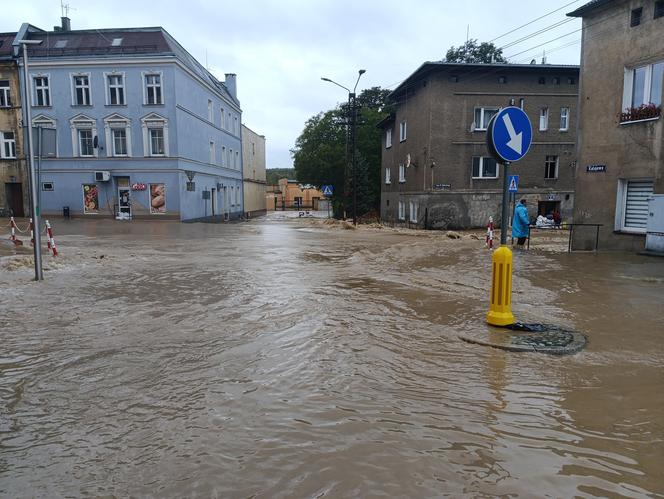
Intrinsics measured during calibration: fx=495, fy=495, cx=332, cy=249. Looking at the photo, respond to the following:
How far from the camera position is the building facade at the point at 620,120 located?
13.7 metres

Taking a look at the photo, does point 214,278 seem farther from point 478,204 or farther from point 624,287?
point 478,204

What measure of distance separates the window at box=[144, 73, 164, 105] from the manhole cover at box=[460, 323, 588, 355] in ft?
103

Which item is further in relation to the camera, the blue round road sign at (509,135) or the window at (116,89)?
the window at (116,89)

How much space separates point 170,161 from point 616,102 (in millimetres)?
26416

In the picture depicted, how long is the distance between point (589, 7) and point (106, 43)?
29837 mm

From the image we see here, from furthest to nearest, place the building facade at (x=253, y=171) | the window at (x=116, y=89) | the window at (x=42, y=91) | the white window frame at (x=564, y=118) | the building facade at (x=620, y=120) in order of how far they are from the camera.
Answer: the building facade at (x=253, y=171) → the window at (x=42, y=91) → the window at (x=116, y=89) → the white window frame at (x=564, y=118) → the building facade at (x=620, y=120)

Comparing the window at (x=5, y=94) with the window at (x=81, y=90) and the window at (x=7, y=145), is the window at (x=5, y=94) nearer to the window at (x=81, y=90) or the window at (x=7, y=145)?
the window at (x=7, y=145)

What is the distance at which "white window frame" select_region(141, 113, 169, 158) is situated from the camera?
3262 centimetres

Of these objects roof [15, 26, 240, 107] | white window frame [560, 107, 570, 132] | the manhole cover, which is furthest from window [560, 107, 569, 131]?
the manhole cover

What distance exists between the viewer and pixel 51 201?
33906 mm

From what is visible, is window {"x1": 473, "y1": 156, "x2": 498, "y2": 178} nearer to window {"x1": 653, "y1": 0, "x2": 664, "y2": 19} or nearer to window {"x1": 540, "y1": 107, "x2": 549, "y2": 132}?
window {"x1": 540, "y1": 107, "x2": 549, "y2": 132}

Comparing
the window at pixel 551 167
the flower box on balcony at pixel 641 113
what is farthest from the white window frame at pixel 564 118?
the flower box on balcony at pixel 641 113

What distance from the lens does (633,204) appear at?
47.9 ft

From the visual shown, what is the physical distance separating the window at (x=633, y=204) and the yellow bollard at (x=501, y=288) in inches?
403
